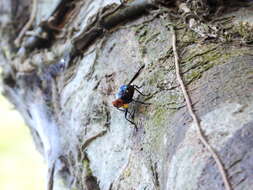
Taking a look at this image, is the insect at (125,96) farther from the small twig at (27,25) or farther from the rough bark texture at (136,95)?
the small twig at (27,25)

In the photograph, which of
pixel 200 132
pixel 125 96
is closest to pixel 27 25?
pixel 125 96

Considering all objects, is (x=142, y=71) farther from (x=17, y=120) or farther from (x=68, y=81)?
(x=17, y=120)

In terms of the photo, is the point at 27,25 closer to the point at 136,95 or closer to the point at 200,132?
the point at 136,95

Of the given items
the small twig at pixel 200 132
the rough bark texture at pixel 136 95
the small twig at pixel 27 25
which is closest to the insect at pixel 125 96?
the rough bark texture at pixel 136 95

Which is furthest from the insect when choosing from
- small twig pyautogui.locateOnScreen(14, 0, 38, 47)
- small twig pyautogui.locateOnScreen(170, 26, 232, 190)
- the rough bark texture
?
small twig pyautogui.locateOnScreen(14, 0, 38, 47)

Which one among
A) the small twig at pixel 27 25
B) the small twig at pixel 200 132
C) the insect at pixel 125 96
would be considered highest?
the small twig at pixel 200 132

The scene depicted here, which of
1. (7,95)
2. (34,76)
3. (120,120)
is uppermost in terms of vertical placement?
(120,120)

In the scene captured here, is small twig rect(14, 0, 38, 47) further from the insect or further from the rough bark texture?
the insect

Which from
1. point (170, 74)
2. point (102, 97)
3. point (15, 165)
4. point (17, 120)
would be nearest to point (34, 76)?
point (102, 97)
